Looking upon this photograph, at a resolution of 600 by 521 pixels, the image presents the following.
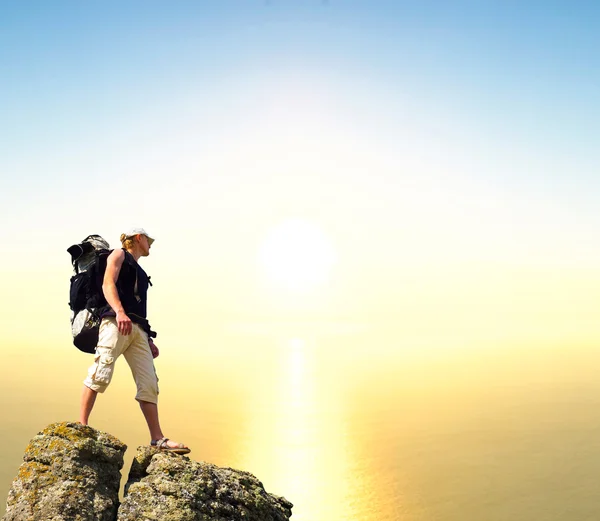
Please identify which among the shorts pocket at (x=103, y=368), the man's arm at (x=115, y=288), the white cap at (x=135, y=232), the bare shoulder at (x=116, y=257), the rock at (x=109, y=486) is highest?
the white cap at (x=135, y=232)

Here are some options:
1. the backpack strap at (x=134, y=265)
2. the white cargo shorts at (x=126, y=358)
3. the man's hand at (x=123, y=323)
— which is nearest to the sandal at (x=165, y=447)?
the white cargo shorts at (x=126, y=358)

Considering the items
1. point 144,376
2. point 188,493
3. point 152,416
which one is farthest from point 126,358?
point 188,493

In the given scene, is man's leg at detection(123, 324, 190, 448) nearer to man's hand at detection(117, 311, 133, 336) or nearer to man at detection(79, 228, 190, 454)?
man at detection(79, 228, 190, 454)

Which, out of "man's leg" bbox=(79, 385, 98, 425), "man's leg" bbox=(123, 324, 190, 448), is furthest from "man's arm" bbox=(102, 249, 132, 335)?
"man's leg" bbox=(79, 385, 98, 425)

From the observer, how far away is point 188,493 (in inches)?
246

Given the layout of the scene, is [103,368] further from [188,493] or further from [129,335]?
[188,493]

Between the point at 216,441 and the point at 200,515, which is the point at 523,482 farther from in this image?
the point at 200,515

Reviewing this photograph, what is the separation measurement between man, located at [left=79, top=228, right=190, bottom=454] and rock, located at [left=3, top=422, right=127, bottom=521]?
27.8 inches

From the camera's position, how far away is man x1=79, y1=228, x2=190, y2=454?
23.4 feet

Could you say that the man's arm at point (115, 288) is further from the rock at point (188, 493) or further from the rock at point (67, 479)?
the rock at point (188, 493)

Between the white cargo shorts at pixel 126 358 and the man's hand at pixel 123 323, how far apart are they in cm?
20

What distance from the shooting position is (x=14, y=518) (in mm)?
5766

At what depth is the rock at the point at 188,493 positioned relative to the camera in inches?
239

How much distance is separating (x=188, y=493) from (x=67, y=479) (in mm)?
1474
